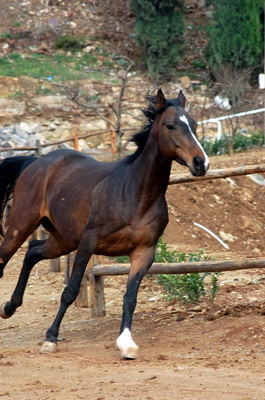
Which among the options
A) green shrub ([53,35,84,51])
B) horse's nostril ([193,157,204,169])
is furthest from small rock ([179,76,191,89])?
horse's nostril ([193,157,204,169])

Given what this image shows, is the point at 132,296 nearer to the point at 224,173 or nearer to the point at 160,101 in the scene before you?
the point at 160,101

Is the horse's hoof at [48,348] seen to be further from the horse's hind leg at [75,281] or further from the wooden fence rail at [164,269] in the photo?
the wooden fence rail at [164,269]

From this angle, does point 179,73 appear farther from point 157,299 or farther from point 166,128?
point 166,128

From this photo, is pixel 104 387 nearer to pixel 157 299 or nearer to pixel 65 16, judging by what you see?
pixel 157 299

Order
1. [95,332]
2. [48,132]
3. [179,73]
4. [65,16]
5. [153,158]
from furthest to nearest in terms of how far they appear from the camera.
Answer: [65,16]
[179,73]
[48,132]
[95,332]
[153,158]

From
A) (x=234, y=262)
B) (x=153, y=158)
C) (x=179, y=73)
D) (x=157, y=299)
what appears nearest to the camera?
(x=153, y=158)

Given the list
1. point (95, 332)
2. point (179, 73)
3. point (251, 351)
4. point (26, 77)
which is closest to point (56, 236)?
point (95, 332)

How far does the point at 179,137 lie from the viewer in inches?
265

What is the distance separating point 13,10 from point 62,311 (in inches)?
1174

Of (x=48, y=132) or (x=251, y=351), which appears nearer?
(x=251, y=351)

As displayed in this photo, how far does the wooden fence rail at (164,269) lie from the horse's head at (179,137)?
140 cm

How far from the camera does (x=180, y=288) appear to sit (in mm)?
8586

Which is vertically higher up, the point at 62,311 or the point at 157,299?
the point at 62,311

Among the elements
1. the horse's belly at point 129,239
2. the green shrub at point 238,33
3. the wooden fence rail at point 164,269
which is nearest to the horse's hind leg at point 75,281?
the horse's belly at point 129,239
